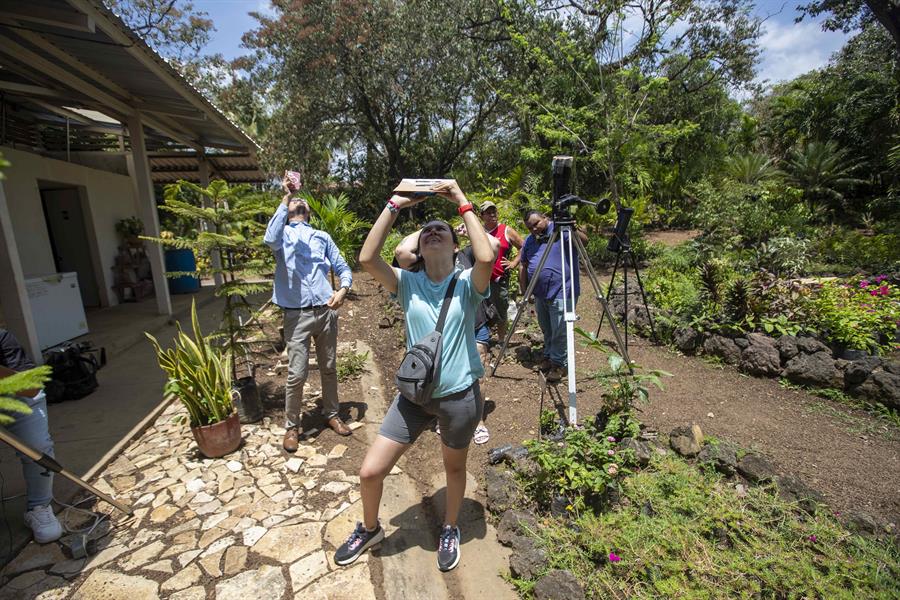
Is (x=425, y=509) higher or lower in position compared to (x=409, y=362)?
lower

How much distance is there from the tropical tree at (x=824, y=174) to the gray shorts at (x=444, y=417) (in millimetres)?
14785

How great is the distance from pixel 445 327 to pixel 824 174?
1550cm

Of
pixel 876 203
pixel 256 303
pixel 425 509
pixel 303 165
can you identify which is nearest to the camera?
pixel 425 509

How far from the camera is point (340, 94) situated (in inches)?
534

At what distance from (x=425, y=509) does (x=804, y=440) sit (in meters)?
2.92

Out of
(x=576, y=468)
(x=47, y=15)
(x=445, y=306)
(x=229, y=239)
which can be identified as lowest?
(x=576, y=468)

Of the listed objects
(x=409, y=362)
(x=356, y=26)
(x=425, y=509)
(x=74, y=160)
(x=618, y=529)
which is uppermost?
(x=356, y=26)

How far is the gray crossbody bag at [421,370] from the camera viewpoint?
201cm

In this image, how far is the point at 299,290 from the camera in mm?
3352

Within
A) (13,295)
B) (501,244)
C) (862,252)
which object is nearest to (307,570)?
(501,244)

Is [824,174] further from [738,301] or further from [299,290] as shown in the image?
[299,290]

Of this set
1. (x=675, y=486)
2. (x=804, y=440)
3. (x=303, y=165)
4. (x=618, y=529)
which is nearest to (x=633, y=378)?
(x=675, y=486)

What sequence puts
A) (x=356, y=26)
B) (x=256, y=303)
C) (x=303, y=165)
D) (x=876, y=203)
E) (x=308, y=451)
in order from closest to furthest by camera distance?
(x=308, y=451), (x=256, y=303), (x=876, y=203), (x=356, y=26), (x=303, y=165)

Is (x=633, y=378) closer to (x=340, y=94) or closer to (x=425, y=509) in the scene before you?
(x=425, y=509)
